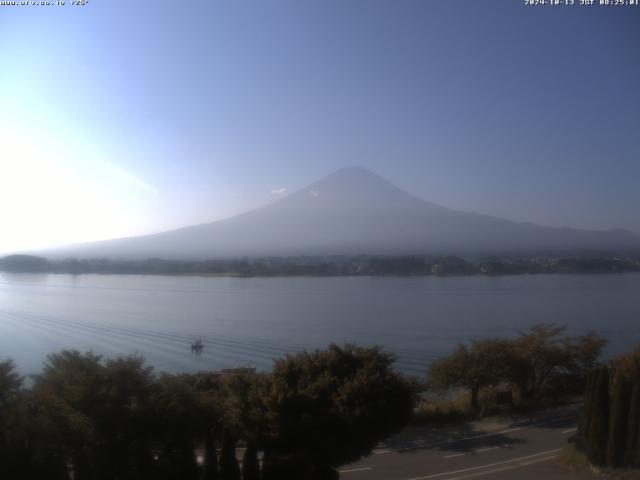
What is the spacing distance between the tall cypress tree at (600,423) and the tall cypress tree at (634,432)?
0.83 feet

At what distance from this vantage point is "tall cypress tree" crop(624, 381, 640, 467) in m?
5.75

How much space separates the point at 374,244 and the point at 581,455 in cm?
3576

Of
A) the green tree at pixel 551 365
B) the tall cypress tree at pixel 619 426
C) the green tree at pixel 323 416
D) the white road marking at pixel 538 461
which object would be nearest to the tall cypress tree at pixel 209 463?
the green tree at pixel 323 416

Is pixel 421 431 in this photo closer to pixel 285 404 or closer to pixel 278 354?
pixel 285 404

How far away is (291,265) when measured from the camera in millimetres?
25828

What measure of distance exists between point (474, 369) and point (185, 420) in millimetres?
6311

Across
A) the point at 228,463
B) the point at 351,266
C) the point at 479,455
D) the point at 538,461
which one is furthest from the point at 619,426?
the point at 351,266

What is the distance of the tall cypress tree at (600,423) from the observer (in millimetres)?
6051

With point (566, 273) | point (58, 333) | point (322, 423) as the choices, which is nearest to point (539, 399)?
point (322, 423)

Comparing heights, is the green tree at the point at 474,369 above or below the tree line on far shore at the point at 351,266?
below

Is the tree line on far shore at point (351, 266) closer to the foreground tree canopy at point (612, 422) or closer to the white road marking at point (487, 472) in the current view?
the white road marking at point (487, 472)

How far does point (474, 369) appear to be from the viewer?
9.88 m

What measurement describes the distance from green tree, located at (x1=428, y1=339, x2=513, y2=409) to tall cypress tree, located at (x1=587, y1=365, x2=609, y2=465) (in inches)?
147

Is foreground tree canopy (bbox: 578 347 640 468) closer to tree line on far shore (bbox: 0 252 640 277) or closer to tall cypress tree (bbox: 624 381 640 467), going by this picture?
tall cypress tree (bbox: 624 381 640 467)
